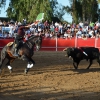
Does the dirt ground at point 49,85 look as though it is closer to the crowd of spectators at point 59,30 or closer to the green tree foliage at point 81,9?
the crowd of spectators at point 59,30

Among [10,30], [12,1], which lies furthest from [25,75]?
[12,1]

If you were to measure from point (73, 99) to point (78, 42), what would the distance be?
18467 millimetres

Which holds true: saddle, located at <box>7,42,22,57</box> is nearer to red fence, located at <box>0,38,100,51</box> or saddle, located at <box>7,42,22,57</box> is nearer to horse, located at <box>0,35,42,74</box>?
horse, located at <box>0,35,42,74</box>

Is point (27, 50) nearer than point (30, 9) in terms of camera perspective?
Yes

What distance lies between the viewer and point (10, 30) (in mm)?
25016

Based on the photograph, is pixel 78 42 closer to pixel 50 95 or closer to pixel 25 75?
pixel 25 75

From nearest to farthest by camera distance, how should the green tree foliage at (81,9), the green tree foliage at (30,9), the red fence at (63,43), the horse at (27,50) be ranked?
the horse at (27,50), the red fence at (63,43), the green tree foliage at (30,9), the green tree foliage at (81,9)

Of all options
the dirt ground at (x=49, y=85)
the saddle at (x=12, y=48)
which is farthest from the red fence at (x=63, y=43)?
the saddle at (x=12, y=48)

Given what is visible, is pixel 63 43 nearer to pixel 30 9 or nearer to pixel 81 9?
pixel 30 9

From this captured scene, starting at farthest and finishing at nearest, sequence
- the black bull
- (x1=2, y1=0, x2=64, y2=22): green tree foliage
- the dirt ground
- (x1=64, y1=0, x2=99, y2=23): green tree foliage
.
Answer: (x1=64, y1=0, x2=99, y2=23): green tree foliage, (x1=2, y1=0, x2=64, y2=22): green tree foliage, the black bull, the dirt ground

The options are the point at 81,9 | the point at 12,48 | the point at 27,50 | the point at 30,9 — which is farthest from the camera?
the point at 81,9

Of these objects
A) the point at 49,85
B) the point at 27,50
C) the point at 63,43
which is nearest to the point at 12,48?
the point at 27,50

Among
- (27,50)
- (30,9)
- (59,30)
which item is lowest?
(27,50)

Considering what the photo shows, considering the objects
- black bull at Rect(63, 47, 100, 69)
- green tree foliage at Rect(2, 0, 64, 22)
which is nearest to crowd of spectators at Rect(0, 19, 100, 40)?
green tree foliage at Rect(2, 0, 64, 22)
